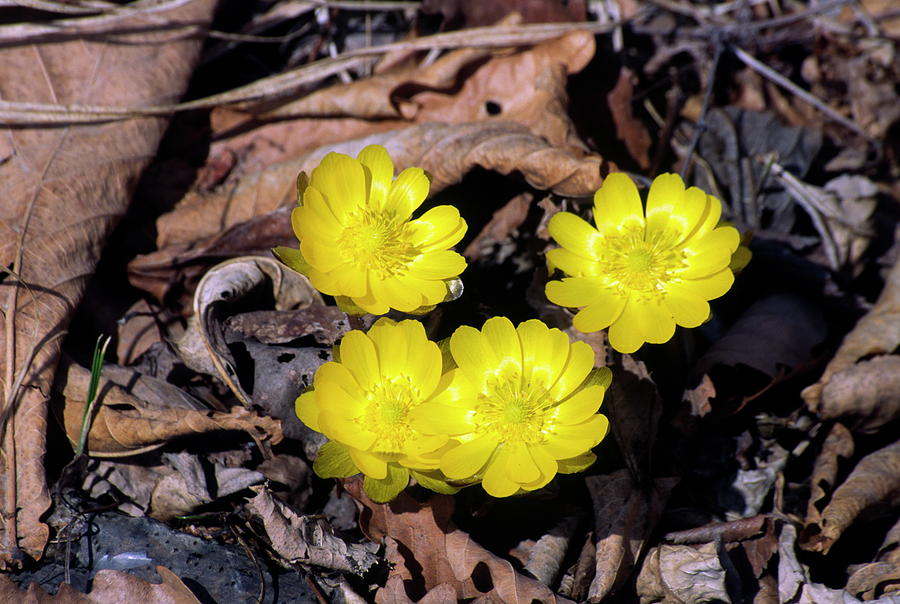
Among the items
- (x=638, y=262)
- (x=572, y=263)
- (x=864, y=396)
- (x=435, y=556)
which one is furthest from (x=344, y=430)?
(x=864, y=396)

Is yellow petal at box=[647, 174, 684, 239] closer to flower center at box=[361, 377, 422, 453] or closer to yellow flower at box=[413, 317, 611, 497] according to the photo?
yellow flower at box=[413, 317, 611, 497]

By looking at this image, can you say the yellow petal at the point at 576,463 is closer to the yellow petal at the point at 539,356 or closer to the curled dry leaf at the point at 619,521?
the yellow petal at the point at 539,356

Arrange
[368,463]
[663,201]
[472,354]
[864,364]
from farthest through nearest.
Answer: [864,364], [663,201], [472,354], [368,463]

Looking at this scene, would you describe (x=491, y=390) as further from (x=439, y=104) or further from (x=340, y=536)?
(x=439, y=104)

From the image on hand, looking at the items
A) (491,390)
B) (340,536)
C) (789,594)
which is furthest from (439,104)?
(789,594)

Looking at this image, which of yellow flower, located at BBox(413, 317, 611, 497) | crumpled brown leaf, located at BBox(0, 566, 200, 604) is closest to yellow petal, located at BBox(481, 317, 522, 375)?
yellow flower, located at BBox(413, 317, 611, 497)

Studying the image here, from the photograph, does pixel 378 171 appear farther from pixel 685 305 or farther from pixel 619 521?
pixel 619 521
